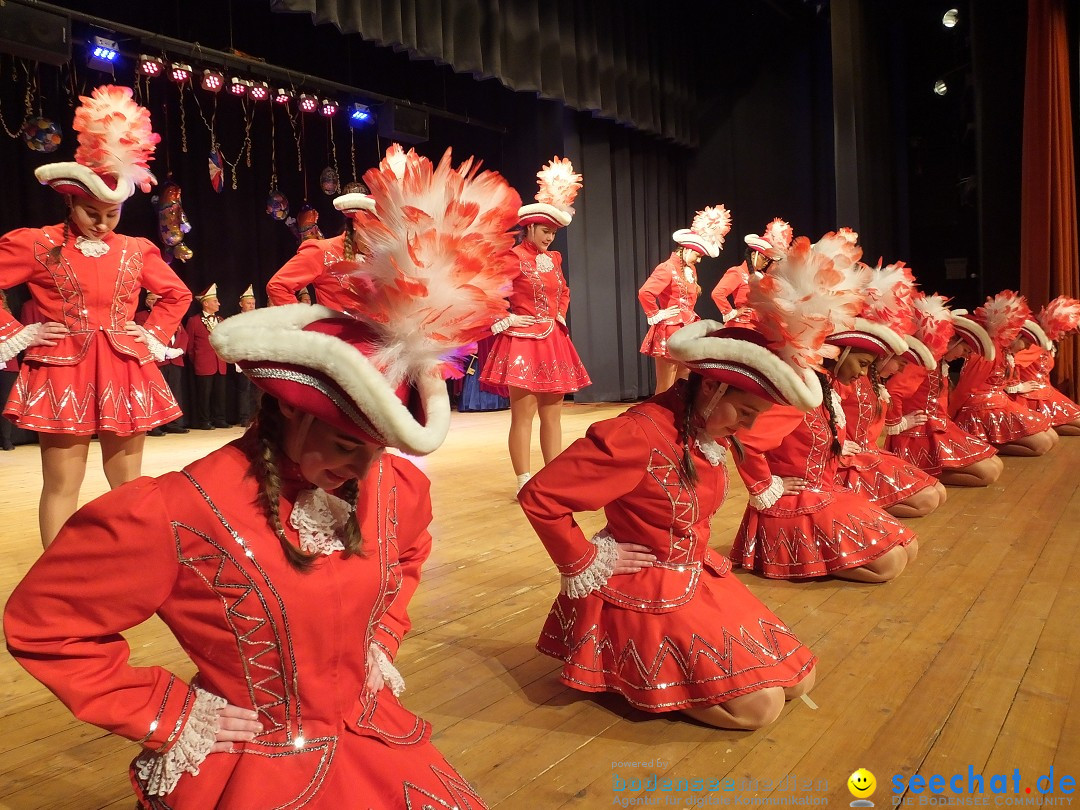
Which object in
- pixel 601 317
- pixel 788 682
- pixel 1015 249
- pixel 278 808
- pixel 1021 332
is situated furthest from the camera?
pixel 601 317

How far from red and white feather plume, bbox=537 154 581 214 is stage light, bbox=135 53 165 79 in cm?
345

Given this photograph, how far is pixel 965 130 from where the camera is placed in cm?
919

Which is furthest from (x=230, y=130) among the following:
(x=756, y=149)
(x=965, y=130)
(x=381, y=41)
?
(x=965, y=130)

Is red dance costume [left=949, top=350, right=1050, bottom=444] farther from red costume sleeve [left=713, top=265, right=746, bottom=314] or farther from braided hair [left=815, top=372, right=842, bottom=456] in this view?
braided hair [left=815, top=372, right=842, bottom=456]

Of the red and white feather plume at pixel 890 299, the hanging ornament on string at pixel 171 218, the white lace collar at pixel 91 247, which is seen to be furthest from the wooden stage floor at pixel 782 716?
the hanging ornament on string at pixel 171 218

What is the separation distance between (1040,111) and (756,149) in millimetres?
3258

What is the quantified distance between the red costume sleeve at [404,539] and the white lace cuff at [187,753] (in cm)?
28

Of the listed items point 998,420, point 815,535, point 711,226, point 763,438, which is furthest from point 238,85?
point 998,420

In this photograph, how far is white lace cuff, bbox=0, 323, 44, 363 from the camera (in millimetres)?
2805

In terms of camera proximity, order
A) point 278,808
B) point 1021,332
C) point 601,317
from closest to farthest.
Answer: point 278,808
point 1021,332
point 601,317

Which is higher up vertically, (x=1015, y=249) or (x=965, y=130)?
(x=965, y=130)

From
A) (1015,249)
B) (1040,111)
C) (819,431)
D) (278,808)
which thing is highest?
(1040,111)

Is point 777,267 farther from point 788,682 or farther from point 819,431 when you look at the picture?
point 819,431

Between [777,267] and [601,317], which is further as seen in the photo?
[601,317]
